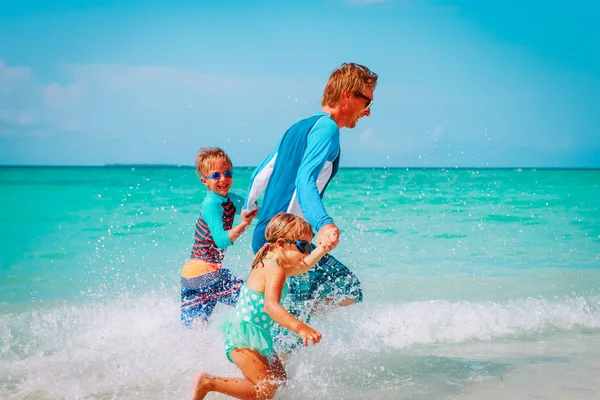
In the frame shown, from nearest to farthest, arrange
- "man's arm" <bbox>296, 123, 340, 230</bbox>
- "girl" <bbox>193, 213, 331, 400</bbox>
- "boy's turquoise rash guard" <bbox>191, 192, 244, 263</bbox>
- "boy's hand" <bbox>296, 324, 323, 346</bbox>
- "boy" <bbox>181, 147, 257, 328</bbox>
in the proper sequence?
"boy's hand" <bbox>296, 324, 323, 346</bbox> < "man's arm" <bbox>296, 123, 340, 230</bbox> < "girl" <bbox>193, 213, 331, 400</bbox> < "boy's turquoise rash guard" <bbox>191, 192, 244, 263</bbox> < "boy" <bbox>181, 147, 257, 328</bbox>

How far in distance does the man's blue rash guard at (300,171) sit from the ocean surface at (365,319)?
0.85 m

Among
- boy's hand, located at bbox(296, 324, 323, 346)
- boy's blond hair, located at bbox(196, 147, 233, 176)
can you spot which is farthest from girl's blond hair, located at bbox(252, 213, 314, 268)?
boy's blond hair, located at bbox(196, 147, 233, 176)

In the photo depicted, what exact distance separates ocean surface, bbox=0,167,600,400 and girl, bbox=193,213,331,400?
0.41 metres

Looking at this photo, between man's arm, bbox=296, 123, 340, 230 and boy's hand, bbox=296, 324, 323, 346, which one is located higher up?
man's arm, bbox=296, 123, 340, 230

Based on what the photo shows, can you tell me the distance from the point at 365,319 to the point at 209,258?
2426 millimetres

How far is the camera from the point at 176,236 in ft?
43.3

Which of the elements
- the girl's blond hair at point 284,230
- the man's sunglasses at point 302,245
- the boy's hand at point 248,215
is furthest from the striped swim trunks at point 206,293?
the man's sunglasses at point 302,245

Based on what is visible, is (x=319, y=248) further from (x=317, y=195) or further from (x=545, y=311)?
(x=545, y=311)

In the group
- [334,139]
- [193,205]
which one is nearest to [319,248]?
[334,139]

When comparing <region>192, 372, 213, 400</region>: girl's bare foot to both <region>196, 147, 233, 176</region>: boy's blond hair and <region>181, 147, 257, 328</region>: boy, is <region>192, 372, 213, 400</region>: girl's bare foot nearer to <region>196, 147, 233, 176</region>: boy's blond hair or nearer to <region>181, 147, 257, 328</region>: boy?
<region>181, 147, 257, 328</region>: boy

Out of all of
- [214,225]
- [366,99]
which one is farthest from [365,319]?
[366,99]

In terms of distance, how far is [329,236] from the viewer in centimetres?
332

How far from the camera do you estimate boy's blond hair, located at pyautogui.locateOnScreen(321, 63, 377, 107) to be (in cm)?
383

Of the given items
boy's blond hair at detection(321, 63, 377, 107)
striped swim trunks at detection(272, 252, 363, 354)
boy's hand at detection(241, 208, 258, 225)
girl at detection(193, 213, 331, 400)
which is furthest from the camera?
boy's hand at detection(241, 208, 258, 225)
